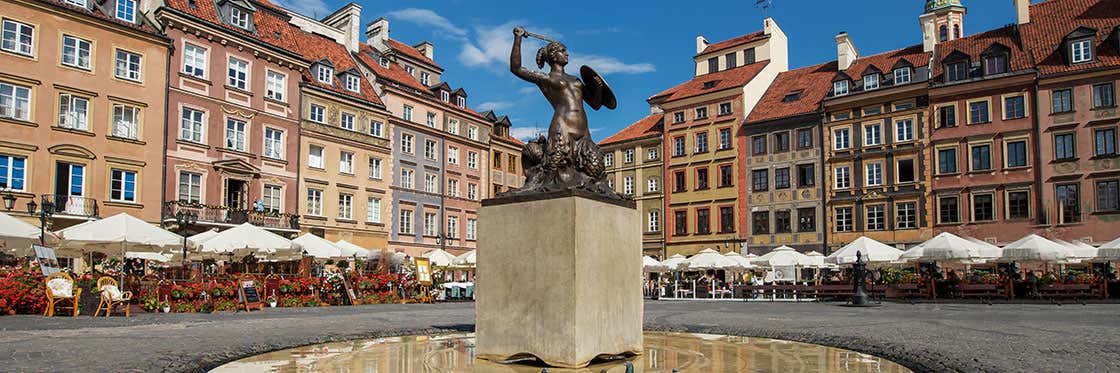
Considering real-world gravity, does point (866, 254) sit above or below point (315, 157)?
below

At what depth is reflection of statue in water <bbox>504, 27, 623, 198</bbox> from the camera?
7.98 meters

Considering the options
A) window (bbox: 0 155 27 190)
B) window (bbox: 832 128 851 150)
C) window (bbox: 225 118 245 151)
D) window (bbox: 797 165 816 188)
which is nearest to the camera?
window (bbox: 0 155 27 190)

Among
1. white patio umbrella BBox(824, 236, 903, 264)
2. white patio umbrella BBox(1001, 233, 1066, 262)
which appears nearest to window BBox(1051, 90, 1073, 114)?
white patio umbrella BBox(1001, 233, 1066, 262)

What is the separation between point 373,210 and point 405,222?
298 cm

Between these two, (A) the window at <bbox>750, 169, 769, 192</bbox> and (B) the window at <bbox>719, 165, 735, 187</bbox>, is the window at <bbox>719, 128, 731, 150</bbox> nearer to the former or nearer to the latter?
(B) the window at <bbox>719, 165, 735, 187</bbox>

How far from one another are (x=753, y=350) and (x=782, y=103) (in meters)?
42.1

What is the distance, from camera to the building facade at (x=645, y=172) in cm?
5388

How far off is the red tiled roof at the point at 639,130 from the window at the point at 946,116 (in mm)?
18111

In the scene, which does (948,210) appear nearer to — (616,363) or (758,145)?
(758,145)

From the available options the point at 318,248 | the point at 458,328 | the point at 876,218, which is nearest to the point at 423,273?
the point at 318,248

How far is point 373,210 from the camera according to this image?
151 feet

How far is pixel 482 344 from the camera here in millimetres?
8070

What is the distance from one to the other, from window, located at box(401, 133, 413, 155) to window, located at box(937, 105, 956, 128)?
28944 mm

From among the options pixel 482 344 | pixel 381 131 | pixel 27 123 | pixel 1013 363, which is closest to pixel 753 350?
pixel 1013 363
